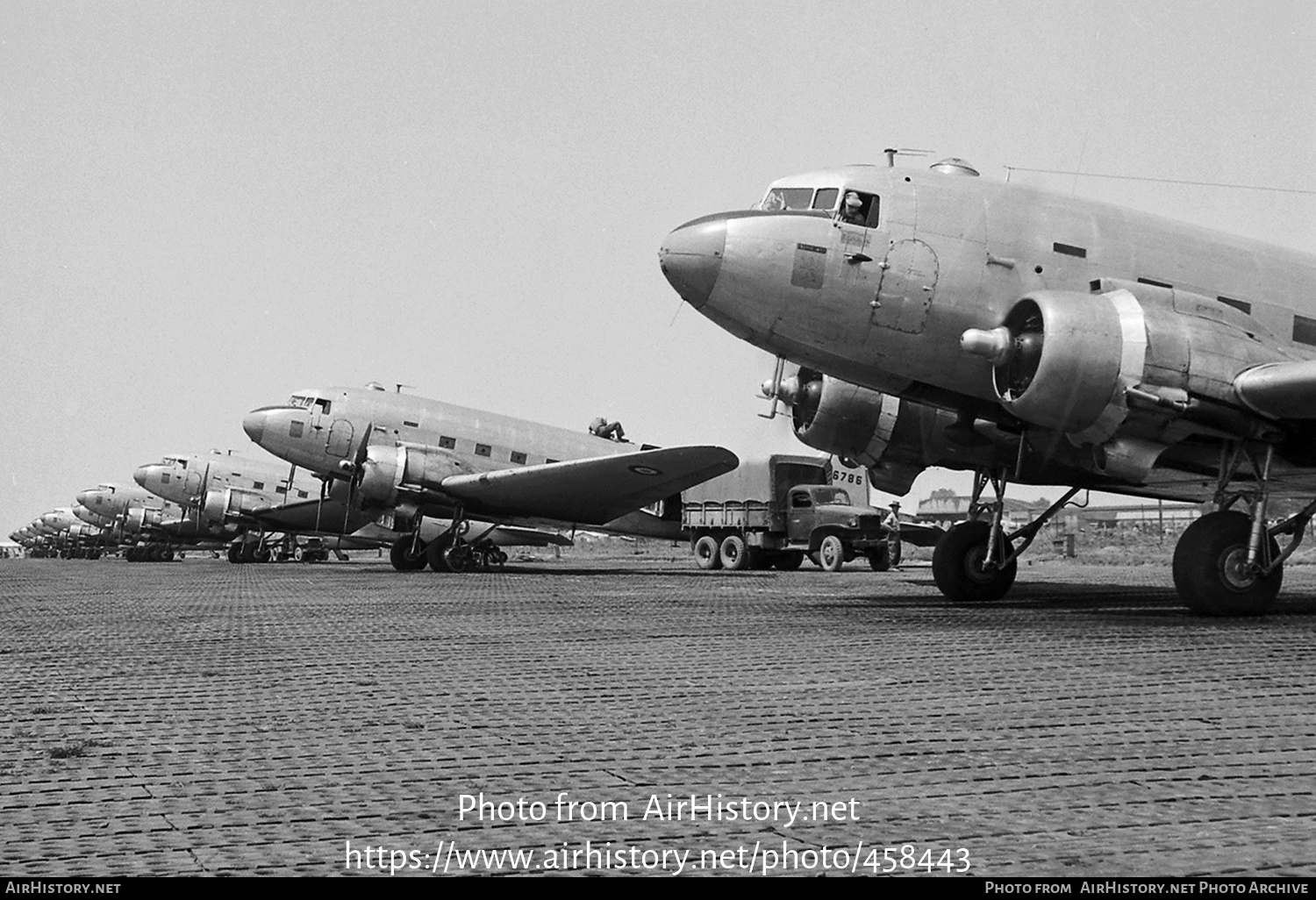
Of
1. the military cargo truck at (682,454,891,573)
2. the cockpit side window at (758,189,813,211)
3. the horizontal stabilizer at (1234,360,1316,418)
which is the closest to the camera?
the horizontal stabilizer at (1234,360,1316,418)

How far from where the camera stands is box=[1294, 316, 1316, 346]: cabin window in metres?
14.2

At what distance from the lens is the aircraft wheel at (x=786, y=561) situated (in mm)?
36219

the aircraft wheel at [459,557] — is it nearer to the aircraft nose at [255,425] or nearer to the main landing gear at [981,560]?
the aircraft nose at [255,425]

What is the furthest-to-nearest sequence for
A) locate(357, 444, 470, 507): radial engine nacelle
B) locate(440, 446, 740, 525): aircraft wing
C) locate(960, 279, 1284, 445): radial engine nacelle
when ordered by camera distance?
locate(357, 444, 470, 507): radial engine nacelle, locate(440, 446, 740, 525): aircraft wing, locate(960, 279, 1284, 445): radial engine nacelle

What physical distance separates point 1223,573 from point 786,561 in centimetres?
2494

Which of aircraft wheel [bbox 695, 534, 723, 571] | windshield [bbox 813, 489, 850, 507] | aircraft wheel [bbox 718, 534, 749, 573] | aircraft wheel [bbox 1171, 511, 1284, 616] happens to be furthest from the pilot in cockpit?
aircraft wheel [bbox 695, 534, 723, 571]

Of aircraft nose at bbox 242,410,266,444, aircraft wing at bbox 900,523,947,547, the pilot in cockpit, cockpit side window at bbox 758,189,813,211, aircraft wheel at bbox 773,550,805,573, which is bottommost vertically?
aircraft wheel at bbox 773,550,805,573

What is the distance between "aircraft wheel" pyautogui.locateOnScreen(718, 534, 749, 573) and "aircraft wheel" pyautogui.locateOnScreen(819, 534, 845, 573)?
7.80 feet

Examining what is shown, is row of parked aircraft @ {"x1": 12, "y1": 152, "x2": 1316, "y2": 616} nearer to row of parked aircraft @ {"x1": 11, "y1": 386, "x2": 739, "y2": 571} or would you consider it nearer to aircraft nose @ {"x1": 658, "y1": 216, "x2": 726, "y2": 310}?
aircraft nose @ {"x1": 658, "y1": 216, "x2": 726, "y2": 310}

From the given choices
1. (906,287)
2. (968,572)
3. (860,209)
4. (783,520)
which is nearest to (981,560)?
(968,572)

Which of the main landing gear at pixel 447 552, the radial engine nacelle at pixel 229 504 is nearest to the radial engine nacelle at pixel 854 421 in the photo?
the main landing gear at pixel 447 552

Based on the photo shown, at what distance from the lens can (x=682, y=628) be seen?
11180 mm

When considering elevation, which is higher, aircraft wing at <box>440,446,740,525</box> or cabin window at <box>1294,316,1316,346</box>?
cabin window at <box>1294,316,1316,346</box>

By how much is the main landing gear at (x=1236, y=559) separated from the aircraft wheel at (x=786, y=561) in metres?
24.1
